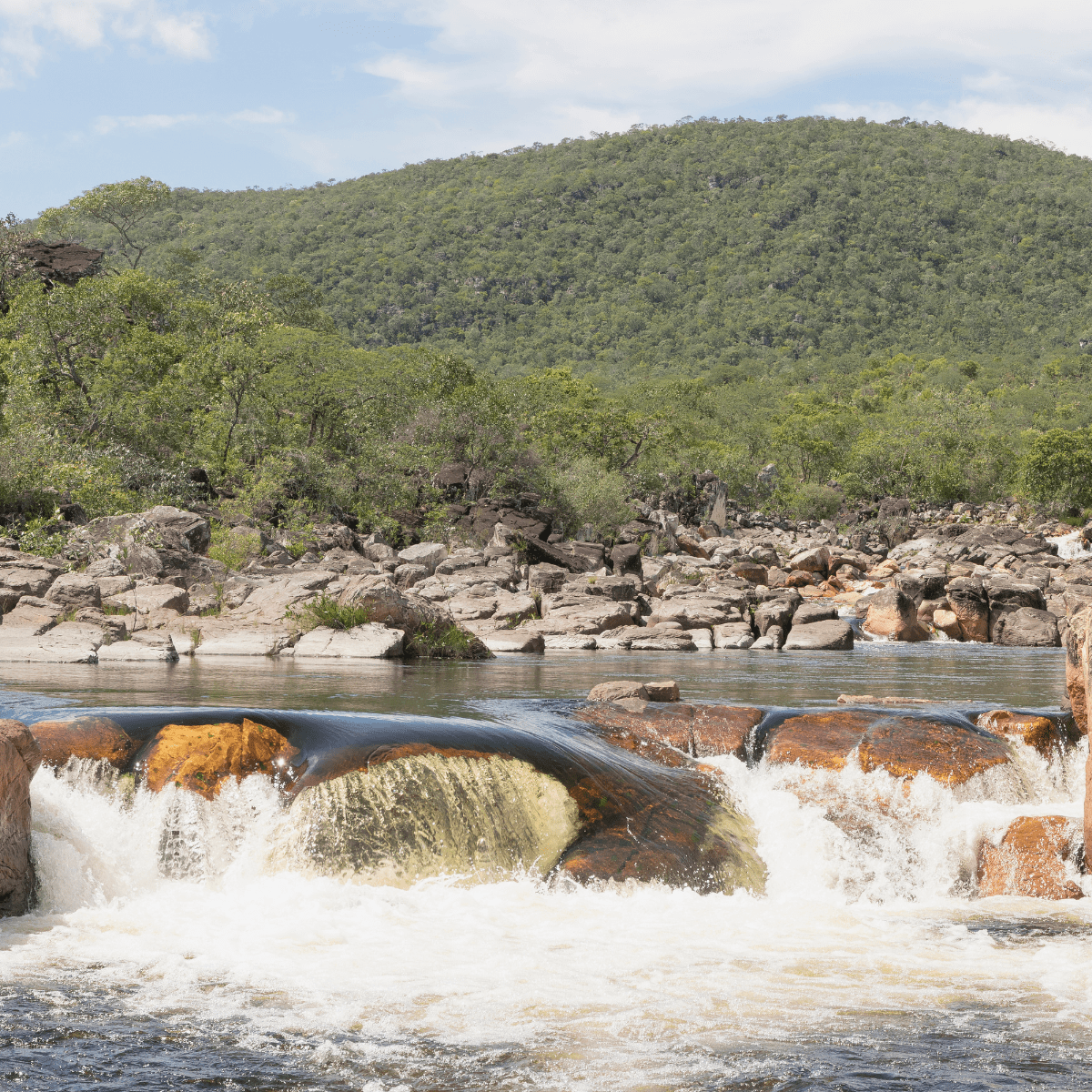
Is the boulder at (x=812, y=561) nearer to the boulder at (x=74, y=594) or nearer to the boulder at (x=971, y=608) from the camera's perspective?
the boulder at (x=971, y=608)

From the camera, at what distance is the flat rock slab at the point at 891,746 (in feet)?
40.0

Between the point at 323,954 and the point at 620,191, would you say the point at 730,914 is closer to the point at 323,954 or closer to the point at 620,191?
the point at 323,954

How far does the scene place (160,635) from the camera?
988 inches

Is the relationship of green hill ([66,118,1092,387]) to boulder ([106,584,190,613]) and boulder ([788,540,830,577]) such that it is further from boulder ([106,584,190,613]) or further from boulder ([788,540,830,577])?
boulder ([106,584,190,613])

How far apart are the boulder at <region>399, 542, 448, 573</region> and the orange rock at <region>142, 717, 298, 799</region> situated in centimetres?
2818

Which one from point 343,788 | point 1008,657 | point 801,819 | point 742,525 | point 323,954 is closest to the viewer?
point 323,954

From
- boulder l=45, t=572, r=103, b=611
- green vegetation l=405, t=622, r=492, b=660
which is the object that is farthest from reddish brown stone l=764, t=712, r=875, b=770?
boulder l=45, t=572, r=103, b=611

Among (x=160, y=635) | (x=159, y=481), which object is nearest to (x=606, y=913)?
(x=160, y=635)

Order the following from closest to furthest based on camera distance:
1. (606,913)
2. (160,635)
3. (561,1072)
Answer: (561,1072) < (606,913) < (160,635)

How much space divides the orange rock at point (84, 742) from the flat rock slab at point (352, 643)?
14.9m

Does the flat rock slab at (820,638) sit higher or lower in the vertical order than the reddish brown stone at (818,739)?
lower

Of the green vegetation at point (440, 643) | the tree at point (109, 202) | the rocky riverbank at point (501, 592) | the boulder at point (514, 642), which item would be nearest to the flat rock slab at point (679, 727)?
the rocky riverbank at point (501, 592)

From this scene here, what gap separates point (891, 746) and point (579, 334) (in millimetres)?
119930

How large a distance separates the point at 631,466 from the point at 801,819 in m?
54.5
